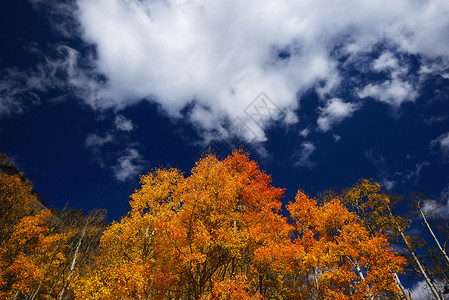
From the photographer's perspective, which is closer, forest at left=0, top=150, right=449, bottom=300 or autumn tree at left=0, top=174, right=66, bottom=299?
forest at left=0, top=150, right=449, bottom=300

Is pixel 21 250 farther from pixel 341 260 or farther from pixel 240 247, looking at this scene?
pixel 341 260

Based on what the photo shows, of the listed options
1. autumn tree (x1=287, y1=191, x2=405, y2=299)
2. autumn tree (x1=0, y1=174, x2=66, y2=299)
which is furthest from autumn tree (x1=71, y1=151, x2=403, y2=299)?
autumn tree (x1=0, y1=174, x2=66, y2=299)

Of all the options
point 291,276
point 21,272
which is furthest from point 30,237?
point 291,276

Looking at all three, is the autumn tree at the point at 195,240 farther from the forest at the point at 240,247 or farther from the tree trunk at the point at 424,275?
A: the tree trunk at the point at 424,275

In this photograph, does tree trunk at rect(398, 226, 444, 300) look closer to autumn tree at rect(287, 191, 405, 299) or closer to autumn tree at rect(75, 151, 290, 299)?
autumn tree at rect(287, 191, 405, 299)

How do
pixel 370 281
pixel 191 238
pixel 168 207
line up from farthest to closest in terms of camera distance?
pixel 168 207 < pixel 370 281 < pixel 191 238

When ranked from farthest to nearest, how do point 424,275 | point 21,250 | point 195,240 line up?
point 21,250 → point 424,275 → point 195,240

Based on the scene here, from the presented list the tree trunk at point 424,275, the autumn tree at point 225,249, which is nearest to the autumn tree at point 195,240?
the autumn tree at point 225,249

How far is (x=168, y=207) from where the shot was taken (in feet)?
47.2

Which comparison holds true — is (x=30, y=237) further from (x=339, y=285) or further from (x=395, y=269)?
(x=395, y=269)

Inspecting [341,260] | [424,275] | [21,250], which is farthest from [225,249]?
[21,250]

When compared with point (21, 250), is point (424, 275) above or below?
below

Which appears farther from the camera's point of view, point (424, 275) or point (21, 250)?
point (21, 250)

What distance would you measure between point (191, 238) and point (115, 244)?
6628 millimetres
